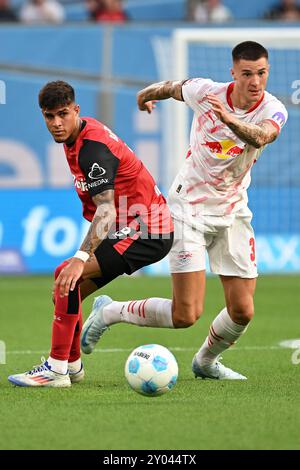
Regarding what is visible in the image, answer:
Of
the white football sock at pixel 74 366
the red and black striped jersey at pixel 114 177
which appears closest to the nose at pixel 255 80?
the red and black striped jersey at pixel 114 177

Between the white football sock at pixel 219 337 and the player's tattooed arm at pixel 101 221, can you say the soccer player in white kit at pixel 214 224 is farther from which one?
the player's tattooed arm at pixel 101 221

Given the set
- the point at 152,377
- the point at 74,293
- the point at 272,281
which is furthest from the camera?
the point at 272,281

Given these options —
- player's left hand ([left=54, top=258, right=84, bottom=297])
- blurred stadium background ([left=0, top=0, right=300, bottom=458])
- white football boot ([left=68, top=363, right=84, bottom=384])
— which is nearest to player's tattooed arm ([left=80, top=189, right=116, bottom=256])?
player's left hand ([left=54, top=258, right=84, bottom=297])

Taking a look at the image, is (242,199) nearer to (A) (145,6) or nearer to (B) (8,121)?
(B) (8,121)

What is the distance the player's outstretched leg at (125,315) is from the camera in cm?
741

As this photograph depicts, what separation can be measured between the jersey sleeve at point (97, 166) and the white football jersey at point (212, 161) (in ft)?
2.91

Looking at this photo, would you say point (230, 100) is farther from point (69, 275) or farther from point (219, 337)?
point (69, 275)

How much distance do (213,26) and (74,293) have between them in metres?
8.98

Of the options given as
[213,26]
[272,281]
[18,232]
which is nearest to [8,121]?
[18,232]

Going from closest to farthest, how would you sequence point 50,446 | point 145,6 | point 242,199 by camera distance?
point 50,446, point 242,199, point 145,6

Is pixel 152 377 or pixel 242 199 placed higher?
pixel 242 199

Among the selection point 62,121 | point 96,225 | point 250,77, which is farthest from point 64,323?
point 250,77

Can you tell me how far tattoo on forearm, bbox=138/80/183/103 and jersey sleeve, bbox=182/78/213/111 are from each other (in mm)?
71

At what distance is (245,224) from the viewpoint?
24.4 feet
